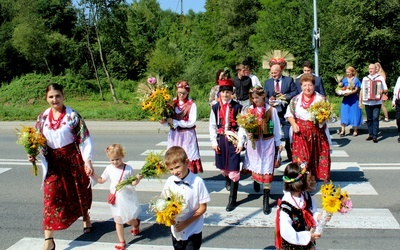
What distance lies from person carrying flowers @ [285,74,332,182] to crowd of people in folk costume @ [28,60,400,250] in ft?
0.05

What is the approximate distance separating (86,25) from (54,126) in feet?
76.4

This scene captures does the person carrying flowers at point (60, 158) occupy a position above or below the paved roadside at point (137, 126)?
above

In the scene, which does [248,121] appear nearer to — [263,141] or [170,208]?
[263,141]

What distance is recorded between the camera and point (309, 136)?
294 inches

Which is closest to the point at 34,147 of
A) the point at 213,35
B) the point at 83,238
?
the point at 83,238

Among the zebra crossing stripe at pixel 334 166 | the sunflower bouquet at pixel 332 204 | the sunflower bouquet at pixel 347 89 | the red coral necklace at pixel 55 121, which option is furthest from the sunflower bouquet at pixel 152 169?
the sunflower bouquet at pixel 347 89

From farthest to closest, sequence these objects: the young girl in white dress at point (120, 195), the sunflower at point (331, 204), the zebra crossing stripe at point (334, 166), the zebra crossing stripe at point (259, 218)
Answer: the zebra crossing stripe at point (334, 166), the zebra crossing stripe at point (259, 218), the young girl in white dress at point (120, 195), the sunflower at point (331, 204)

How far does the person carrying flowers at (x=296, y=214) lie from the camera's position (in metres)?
3.86

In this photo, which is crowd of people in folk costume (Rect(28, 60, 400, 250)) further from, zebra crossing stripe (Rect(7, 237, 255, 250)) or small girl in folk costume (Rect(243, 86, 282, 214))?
zebra crossing stripe (Rect(7, 237, 255, 250))

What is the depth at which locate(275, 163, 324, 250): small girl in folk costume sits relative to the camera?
3857mm

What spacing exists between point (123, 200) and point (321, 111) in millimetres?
3233

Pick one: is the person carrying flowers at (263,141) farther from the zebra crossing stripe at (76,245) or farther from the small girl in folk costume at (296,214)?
the small girl in folk costume at (296,214)

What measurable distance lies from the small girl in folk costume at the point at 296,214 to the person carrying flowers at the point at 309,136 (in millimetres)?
3311

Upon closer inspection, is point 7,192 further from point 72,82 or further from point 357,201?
point 72,82
